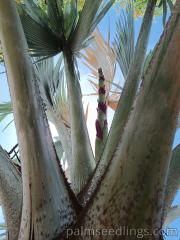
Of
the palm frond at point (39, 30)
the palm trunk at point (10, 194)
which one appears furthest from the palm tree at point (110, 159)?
the palm frond at point (39, 30)

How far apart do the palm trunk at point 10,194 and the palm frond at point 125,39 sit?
1.51m

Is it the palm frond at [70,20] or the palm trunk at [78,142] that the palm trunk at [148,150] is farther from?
the palm frond at [70,20]

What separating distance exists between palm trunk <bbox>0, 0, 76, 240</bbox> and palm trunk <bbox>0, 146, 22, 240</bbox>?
0.38ft

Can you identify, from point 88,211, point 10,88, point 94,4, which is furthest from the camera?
point 94,4

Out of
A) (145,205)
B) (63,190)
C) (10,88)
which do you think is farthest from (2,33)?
(145,205)

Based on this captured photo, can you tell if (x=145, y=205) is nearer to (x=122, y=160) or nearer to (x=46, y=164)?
(x=122, y=160)

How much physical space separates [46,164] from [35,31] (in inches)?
55.9

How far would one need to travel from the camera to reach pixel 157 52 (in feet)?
5.15

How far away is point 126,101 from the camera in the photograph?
7.14 feet

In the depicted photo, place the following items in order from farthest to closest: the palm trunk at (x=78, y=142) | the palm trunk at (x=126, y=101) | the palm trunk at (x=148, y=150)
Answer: the palm trunk at (x=78, y=142) < the palm trunk at (x=126, y=101) < the palm trunk at (x=148, y=150)

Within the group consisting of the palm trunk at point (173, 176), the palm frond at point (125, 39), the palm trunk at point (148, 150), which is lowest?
the palm trunk at point (173, 176)

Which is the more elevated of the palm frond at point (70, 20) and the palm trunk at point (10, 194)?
the palm frond at point (70, 20)

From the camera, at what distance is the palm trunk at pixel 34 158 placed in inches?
66.1

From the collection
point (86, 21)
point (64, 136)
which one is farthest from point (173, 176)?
point (86, 21)
